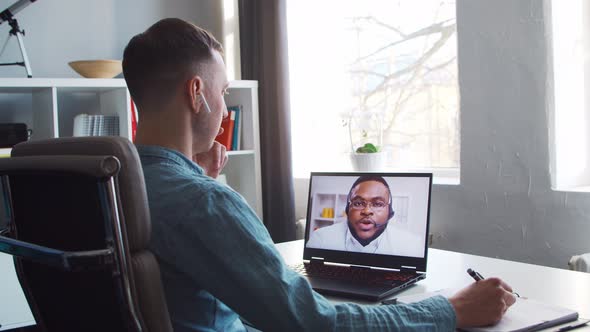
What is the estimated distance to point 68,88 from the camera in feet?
10.2

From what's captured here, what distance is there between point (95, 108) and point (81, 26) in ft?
1.56

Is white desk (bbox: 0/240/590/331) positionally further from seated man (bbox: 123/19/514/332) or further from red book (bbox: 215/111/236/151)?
red book (bbox: 215/111/236/151)

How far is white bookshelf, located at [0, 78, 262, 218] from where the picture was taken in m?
3.06

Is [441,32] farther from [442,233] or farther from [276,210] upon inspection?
[276,210]

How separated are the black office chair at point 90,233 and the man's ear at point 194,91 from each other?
0.87 feet

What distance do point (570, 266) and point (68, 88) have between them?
2384 mm

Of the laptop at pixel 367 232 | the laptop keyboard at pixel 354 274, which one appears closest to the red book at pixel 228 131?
the laptop at pixel 367 232

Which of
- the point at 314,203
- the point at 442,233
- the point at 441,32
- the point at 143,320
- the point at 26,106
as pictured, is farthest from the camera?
the point at 26,106

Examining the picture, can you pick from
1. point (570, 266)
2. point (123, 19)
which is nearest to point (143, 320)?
point (570, 266)

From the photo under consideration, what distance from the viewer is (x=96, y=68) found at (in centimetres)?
317

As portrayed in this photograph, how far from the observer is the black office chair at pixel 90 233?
0.86 meters

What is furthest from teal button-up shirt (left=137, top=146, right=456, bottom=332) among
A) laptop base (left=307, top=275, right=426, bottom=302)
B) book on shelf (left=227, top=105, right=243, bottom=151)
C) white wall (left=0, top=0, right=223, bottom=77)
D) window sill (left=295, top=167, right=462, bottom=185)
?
white wall (left=0, top=0, right=223, bottom=77)

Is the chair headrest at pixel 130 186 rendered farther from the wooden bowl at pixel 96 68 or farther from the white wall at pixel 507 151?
the wooden bowl at pixel 96 68

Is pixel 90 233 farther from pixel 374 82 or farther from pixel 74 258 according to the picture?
pixel 374 82
